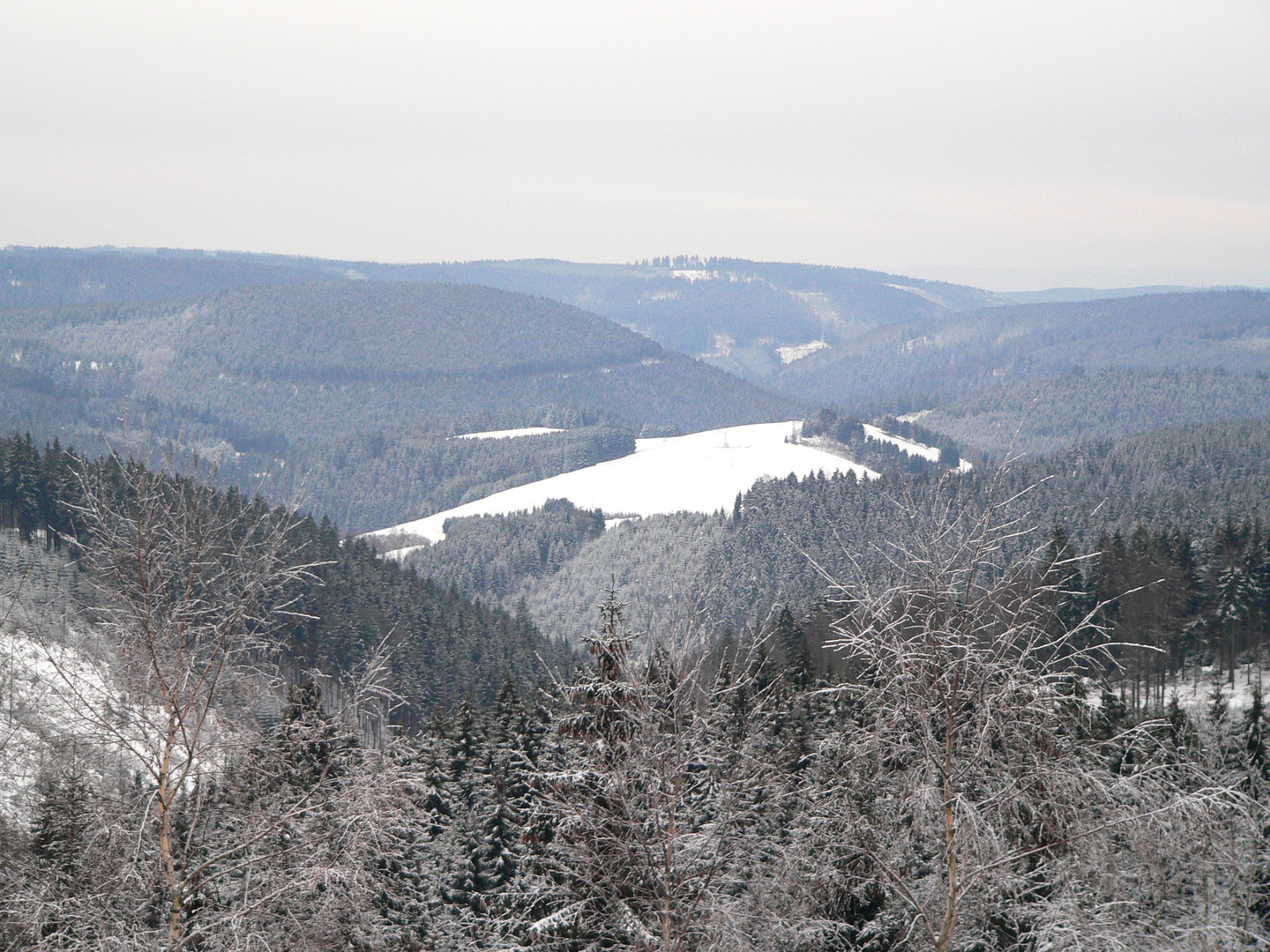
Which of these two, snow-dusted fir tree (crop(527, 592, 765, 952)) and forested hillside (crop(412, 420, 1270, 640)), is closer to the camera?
snow-dusted fir tree (crop(527, 592, 765, 952))

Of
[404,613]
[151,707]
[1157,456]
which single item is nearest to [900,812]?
[151,707]

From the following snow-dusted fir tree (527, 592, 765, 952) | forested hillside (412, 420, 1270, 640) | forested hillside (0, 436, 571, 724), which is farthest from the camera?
forested hillside (412, 420, 1270, 640)

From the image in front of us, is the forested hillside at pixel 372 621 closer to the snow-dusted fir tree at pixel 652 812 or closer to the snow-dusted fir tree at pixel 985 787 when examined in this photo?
the snow-dusted fir tree at pixel 652 812

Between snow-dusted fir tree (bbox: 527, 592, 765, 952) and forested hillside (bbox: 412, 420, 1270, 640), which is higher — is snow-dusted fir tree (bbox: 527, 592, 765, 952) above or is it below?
above

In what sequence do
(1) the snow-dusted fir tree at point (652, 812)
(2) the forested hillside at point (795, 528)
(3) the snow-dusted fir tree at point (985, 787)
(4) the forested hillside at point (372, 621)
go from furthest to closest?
(2) the forested hillside at point (795, 528) < (4) the forested hillside at point (372, 621) < (1) the snow-dusted fir tree at point (652, 812) < (3) the snow-dusted fir tree at point (985, 787)

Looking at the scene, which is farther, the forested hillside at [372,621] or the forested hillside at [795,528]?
the forested hillside at [795,528]

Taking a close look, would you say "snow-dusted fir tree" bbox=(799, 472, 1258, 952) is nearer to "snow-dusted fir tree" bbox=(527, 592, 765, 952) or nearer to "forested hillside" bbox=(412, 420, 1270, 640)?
"snow-dusted fir tree" bbox=(527, 592, 765, 952)

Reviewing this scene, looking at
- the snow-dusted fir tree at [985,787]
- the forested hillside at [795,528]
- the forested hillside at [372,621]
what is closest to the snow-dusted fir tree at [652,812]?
the snow-dusted fir tree at [985,787]

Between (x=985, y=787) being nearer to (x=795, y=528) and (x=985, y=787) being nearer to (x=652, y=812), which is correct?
(x=652, y=812)

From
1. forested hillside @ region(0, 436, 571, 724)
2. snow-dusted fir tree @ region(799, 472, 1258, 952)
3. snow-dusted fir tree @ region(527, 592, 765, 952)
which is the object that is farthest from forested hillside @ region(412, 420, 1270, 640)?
snow-dusted fir tree @ region(799, 472, 1258, 952)

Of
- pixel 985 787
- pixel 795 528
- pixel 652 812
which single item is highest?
pixel 985 787

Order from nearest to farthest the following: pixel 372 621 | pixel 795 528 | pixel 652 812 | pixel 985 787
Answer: pixel 985 787, pixel 652 812, pixel 372 621, pixel 795 528

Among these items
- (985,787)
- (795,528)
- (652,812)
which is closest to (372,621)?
(652,812)
